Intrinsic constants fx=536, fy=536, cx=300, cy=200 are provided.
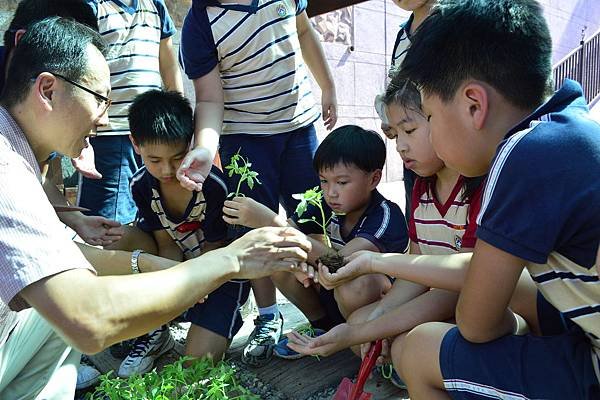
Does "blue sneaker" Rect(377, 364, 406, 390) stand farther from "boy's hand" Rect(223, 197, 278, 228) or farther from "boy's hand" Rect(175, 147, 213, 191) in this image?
"boy's hand" Rect(175, 147, 213, 191)

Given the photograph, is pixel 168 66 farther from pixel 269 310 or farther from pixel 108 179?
pixel 269 310

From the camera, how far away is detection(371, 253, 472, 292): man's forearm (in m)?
1.80

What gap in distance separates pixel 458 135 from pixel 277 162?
4.85 ft

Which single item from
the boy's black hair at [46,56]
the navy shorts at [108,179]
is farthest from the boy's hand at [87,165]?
the boy's black hair at [46,56]

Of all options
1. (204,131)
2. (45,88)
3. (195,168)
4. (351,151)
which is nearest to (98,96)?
(45,88)

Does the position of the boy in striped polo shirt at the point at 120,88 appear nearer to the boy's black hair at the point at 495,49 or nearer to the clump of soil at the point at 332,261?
the clump of soil at the point at 332,261

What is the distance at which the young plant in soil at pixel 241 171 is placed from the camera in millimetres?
2586

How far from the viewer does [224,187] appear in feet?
9.08

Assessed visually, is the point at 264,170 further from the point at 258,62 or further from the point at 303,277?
the point at 303,277

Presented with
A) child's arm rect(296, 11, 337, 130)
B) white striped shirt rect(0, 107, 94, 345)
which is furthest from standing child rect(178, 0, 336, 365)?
white striped shirt rect(0, 107, 94, 345)

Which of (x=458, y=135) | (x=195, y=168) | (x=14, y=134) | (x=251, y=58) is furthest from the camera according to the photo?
(x=251, y=58)

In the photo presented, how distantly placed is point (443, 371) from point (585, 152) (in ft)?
2.32

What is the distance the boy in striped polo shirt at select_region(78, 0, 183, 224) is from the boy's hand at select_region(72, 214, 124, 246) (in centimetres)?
42

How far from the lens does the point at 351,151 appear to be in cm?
252
